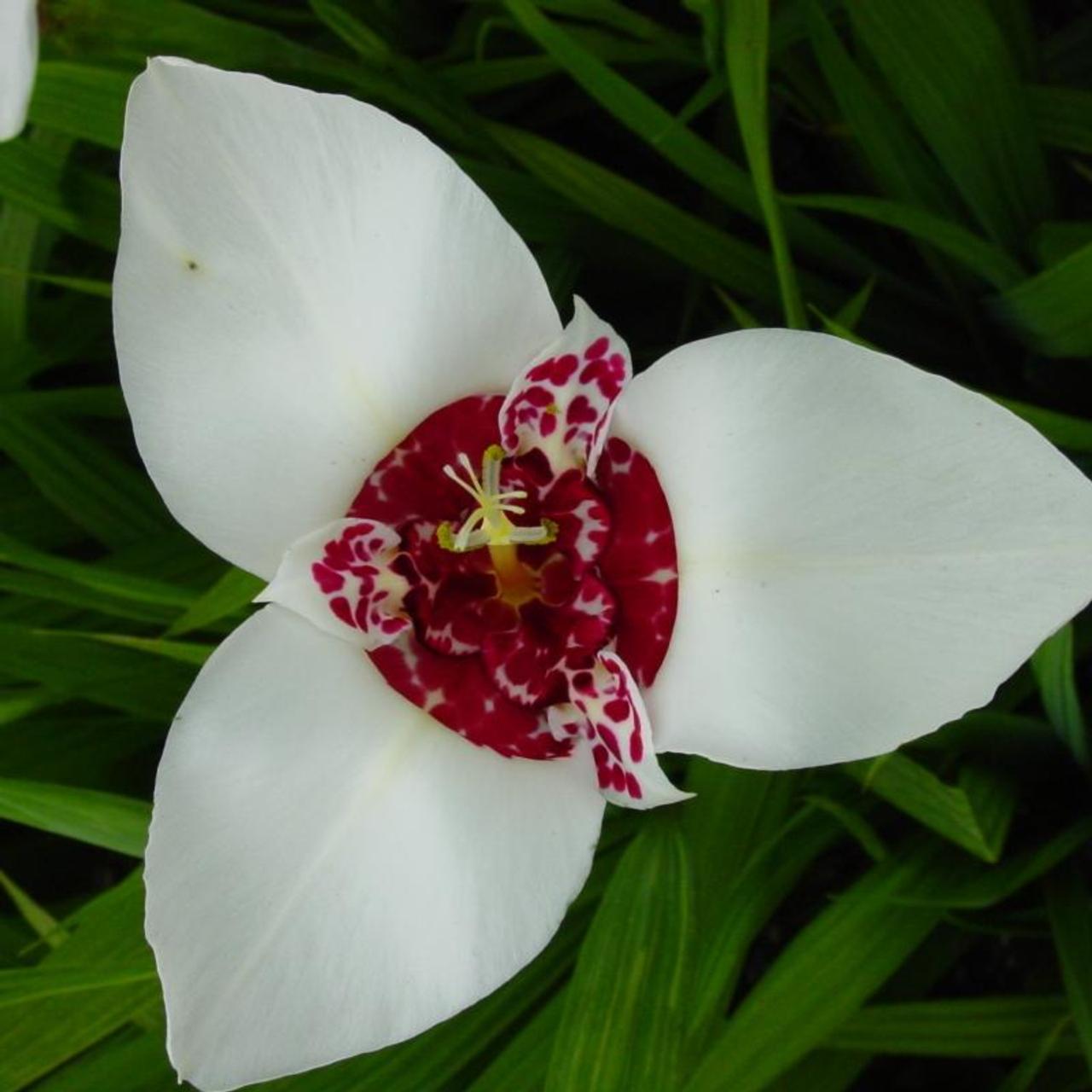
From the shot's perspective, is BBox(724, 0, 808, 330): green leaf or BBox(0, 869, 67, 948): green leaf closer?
BBox(724, 0, 808, 330): green leaf

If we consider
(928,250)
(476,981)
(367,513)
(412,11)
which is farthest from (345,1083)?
(412,11)

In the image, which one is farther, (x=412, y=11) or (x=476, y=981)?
(x=412, y=11)

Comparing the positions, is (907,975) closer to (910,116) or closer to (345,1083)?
(345,1083)

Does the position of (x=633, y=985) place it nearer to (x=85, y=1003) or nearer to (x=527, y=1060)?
(x=527, y=1060)

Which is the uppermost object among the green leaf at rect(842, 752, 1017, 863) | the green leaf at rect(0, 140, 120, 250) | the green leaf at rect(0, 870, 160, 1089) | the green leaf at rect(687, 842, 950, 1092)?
the green leaf at rect(0, 140, 120, 250)

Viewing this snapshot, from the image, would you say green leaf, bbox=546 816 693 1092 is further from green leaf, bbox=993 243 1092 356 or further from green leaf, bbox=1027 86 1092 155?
green leaf, bbox=1027 86 1092 155

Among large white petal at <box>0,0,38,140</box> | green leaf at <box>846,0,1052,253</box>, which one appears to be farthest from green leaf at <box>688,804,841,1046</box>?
large white petal at <box>0,0,38,140</box>
